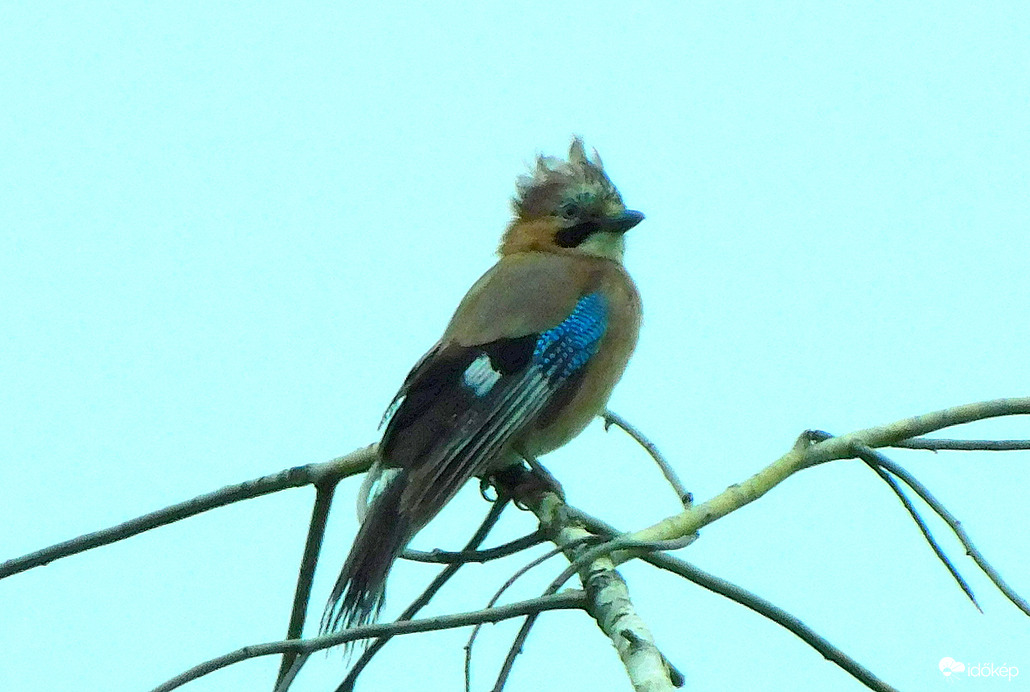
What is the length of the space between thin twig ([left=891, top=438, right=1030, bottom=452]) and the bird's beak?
114 inches

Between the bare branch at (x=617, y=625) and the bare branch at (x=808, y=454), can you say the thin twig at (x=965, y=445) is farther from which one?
the bare branch at (x=617, y=625)

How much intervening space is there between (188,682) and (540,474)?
216 centimetres

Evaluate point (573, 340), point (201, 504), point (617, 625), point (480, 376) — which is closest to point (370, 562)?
point (201, 504)

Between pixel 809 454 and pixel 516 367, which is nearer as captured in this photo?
pixel 809 454

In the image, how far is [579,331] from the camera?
516 cm

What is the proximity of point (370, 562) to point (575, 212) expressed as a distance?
253cm

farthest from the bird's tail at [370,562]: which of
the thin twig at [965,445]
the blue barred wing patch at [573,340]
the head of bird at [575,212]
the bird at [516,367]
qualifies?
the head of bird at [575,212]

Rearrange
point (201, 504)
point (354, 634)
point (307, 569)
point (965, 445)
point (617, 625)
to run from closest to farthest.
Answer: point (354, 634) < point (617, 625) < point (965, 445) < point (201, 504) < point (307, 569)

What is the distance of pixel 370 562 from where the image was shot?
12.7ft

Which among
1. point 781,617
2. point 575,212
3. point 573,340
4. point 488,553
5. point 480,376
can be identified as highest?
point 575,212

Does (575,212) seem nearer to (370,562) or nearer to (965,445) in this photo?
(370,562)

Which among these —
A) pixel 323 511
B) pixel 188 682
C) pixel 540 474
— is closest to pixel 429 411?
pixel 540 474

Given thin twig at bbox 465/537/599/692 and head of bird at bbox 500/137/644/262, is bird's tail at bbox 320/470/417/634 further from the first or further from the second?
head of bird at bbox 500/137/644/262

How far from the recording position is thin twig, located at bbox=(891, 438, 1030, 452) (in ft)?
9.87
